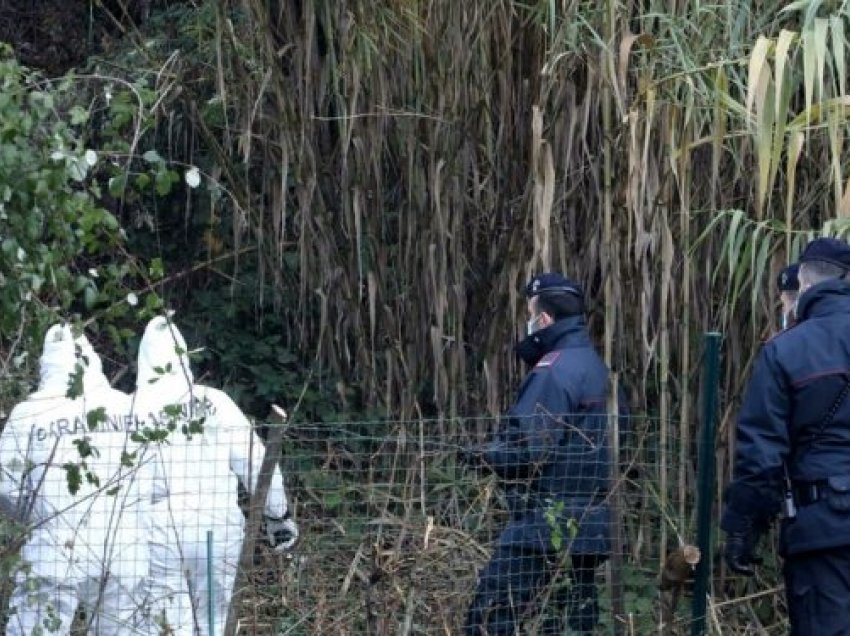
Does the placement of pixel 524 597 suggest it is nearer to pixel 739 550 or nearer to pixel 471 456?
pixel 471 456

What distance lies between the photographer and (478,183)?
7.68m

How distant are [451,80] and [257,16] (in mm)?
879

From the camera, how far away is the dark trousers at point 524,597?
20.3ft

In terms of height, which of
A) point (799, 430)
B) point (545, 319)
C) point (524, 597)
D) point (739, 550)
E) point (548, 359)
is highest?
point (545, 319)

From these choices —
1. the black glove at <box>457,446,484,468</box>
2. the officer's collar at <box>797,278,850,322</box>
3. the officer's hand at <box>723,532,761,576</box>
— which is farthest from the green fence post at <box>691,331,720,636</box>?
the black glove at <box>457,446,484,468</box>

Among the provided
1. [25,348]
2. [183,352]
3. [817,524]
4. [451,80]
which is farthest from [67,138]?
[451,80]

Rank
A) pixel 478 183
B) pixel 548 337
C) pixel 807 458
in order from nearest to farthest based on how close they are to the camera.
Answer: pixel 807 458 < pixel 548 337 < pixel 478 183

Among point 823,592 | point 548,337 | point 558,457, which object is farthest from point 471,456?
point 823,592

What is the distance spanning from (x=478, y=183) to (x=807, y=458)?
228 cm

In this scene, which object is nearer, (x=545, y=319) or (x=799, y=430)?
(x=799, y=430)

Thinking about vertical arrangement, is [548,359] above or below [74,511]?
above

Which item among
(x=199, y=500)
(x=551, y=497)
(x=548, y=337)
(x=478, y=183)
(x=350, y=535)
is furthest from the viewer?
(x=478, y=183)

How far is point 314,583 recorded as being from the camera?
622cm

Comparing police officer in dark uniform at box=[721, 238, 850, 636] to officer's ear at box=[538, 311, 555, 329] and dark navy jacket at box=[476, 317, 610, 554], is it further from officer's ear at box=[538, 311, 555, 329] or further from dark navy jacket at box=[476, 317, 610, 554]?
officer's ear at box=[538, 311, 555, 329]
